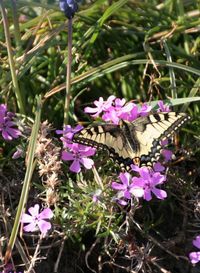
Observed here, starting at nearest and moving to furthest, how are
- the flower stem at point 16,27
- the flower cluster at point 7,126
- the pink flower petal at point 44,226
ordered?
the pink flower petal at point 44,226 < the flower cluster at point 7,126 < the flower stem at point 16,27

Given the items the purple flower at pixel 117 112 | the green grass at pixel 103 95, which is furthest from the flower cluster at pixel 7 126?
the purple flower at pixel 117 112

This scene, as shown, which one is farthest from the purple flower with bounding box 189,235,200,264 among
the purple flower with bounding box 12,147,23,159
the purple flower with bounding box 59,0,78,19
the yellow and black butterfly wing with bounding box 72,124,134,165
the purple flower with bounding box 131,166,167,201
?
the purple flower with bounding box 59,0,78,19

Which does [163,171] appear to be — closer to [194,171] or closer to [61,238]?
[194,171]

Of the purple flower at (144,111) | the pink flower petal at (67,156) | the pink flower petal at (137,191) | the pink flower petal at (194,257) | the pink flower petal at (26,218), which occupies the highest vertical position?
the purple flower at (144,111)

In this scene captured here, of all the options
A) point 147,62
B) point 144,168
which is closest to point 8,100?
point 147,62

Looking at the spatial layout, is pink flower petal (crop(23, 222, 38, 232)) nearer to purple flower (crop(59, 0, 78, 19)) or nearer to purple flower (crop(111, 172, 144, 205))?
purple flower (crop(111, 172, 144, 205))

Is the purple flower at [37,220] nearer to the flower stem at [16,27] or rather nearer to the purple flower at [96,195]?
the purple flower at [96,195]

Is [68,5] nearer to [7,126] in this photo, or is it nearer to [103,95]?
[7,126]
